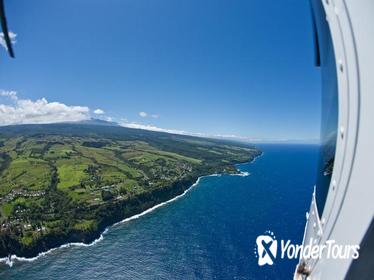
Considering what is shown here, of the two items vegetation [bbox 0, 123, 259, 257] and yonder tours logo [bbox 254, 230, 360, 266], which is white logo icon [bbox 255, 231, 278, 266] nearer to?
yonder tours logo [bbox 254, 230, 360, 266]

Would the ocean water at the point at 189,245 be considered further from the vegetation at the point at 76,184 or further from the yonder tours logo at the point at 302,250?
the yonder tours logo at the point at 302,250

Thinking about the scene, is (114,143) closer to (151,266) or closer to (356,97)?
(151,266)

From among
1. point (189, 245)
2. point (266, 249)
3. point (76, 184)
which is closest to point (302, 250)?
point (266, 249)

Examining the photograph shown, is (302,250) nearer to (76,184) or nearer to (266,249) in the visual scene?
(266,249)

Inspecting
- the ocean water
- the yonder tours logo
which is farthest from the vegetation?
the yonder tours logo

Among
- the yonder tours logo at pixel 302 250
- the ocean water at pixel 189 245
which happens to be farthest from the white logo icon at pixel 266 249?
the ocean water at pixel 189 245

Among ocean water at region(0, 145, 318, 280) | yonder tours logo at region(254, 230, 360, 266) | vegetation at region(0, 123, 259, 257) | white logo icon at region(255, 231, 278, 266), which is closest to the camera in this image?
yonder tours logo at region(254, 230, 360, 266)
